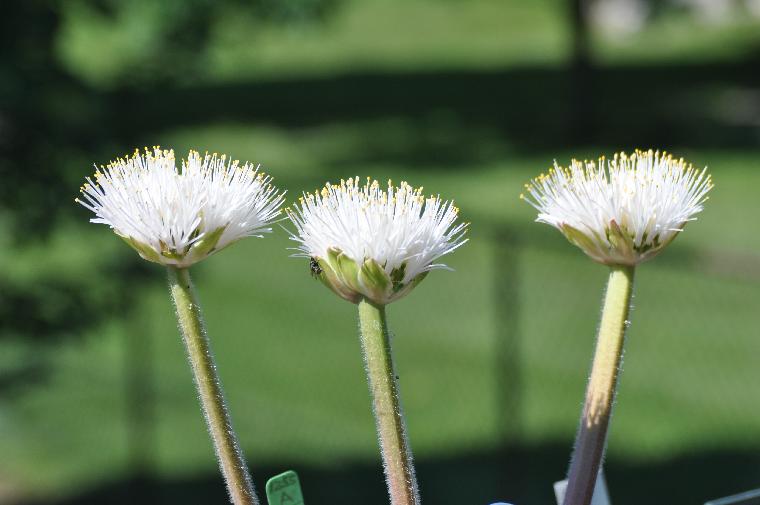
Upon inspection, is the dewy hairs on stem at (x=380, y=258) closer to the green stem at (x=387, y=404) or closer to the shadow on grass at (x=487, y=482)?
the green stem at (x=387, y=404)

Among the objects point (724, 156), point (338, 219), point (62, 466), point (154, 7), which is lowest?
point (338, 219)

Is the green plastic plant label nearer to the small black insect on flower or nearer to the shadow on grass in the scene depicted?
the small black insect on flower

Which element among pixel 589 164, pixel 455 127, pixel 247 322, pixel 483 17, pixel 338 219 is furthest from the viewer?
pixel 483 17

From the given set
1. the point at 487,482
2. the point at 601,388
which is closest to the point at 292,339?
the point at 487,482

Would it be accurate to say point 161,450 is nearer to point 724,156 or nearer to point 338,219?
point 338,219

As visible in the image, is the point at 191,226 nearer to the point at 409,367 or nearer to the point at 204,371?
the point at 204,371

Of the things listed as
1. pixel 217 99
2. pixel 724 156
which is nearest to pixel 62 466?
pixel 724 156
